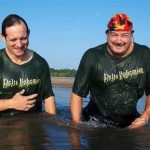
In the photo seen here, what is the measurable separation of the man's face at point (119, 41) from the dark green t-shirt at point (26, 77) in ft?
3.63

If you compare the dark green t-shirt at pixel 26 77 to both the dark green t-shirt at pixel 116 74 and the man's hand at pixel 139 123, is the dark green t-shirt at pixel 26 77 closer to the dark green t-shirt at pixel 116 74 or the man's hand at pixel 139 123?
the dark green t-shirt at pixel 116 74

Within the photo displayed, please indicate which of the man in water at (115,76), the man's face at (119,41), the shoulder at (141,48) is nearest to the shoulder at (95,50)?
the man in water at (115,76)

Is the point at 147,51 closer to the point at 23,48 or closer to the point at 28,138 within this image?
the point at 23,48

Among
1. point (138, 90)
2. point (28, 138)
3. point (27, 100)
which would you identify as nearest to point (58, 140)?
point (28, 138)

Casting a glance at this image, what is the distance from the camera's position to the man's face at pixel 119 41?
5.90 meters

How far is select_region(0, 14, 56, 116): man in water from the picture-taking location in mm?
5613

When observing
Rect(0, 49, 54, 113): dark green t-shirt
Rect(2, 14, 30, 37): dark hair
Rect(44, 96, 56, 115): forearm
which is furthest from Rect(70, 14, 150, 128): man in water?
Rect(2, 14, 30, 37): dark hair

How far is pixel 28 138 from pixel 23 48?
180cm

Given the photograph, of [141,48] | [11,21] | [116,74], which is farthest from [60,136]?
[141,48]

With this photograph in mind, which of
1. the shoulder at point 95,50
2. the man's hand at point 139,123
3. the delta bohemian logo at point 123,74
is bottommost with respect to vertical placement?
the man's hand at point 139,123

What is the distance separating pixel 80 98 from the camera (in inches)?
→ 250

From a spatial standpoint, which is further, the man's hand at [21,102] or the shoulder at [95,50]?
the shoulder at [95,50]

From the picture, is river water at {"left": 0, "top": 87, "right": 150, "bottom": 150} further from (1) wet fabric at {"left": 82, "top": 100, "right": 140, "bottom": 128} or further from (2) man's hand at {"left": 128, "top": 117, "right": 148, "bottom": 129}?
(1) wet fabric at {"left": 82, "top": 100, "right": 140, "bottom": 128}

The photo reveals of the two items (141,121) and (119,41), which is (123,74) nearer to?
Answer: (119,41)
